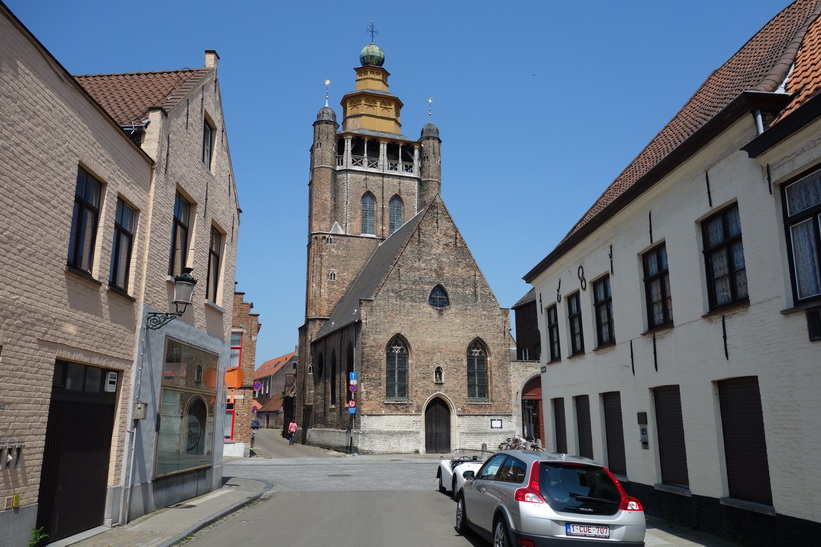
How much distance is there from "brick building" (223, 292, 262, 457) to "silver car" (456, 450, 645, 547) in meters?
23.1

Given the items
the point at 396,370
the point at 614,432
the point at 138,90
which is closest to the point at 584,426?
the point at 614,432

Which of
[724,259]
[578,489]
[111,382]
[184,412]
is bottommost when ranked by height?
[578,489]

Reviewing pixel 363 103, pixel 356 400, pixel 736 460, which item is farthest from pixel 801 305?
pixel 363 103

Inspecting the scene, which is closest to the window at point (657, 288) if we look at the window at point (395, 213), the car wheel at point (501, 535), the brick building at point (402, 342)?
the car wheel at point (501, 535)

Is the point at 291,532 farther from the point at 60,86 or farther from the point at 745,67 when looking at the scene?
the point at 745,67

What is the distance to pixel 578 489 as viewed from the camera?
24.3 ft

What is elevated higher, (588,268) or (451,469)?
(588,268)

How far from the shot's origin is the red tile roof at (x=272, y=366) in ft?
288

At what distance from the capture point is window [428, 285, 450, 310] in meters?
36.2

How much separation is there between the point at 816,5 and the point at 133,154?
11876 mm

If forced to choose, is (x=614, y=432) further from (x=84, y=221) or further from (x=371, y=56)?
(x=371, y=56)

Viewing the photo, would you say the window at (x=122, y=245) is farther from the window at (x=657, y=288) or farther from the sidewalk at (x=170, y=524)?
the window at (x=657, y=288)

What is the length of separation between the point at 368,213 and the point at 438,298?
13693 mm

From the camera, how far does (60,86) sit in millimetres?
8914
